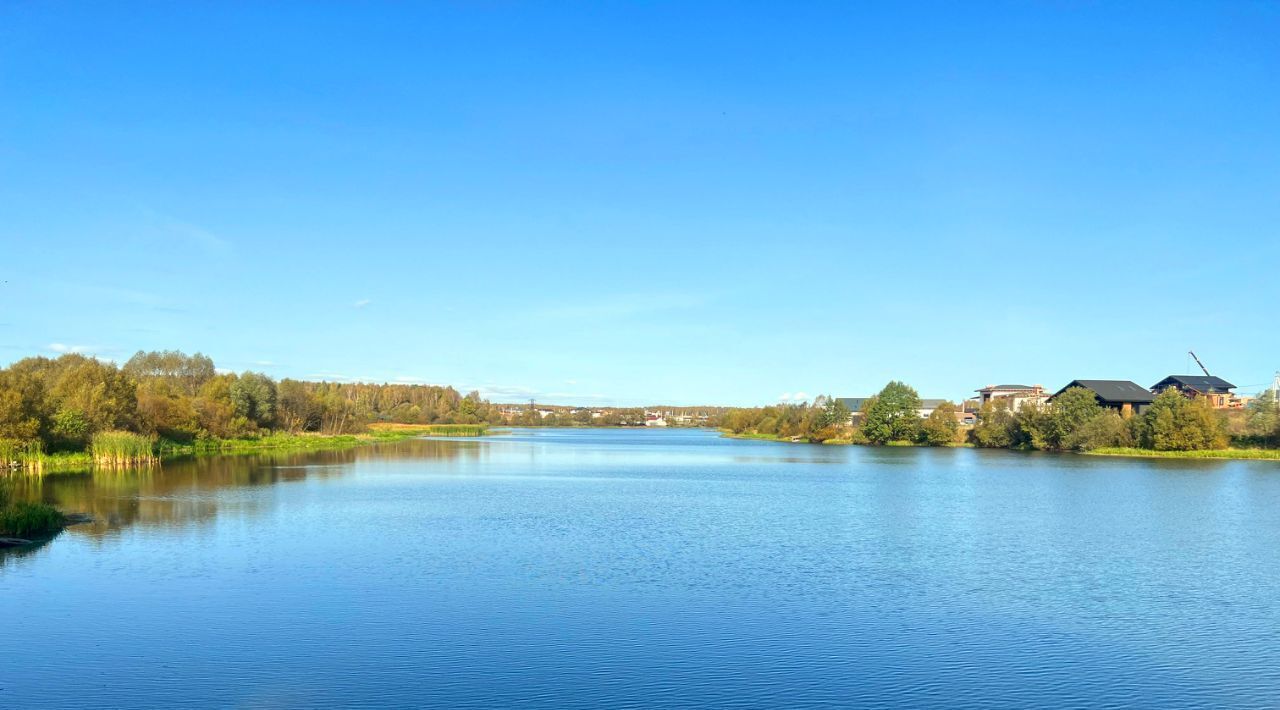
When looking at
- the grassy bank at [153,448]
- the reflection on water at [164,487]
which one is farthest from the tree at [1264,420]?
the grassy bank at [153,448]

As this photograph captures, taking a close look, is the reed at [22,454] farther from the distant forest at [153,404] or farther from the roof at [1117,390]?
the roof at [1117,390]

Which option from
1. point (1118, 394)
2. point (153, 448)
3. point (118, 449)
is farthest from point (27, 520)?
point (1118, 394)

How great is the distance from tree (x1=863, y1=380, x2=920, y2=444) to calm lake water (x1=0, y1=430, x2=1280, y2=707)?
190 feet

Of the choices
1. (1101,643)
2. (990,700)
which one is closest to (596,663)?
(990,700)

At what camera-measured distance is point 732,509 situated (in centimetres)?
2694

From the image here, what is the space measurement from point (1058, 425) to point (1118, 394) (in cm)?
1484

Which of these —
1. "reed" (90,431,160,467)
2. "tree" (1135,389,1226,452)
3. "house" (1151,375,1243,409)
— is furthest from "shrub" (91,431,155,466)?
"house" (1151,375,1243,409)

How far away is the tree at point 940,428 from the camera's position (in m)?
83.4

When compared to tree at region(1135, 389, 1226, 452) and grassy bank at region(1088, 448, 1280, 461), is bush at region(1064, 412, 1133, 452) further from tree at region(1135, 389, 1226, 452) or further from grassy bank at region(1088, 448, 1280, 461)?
tree at region(1135, 389, 1226, 452)

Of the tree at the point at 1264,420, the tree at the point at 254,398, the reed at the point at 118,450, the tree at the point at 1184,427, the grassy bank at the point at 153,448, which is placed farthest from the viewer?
the tree at the point at 254,398

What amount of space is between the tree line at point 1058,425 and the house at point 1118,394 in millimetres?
6035

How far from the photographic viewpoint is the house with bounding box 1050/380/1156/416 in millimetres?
78625

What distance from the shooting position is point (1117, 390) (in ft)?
266

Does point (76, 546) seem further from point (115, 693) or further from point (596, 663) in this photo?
point (596, 663)
